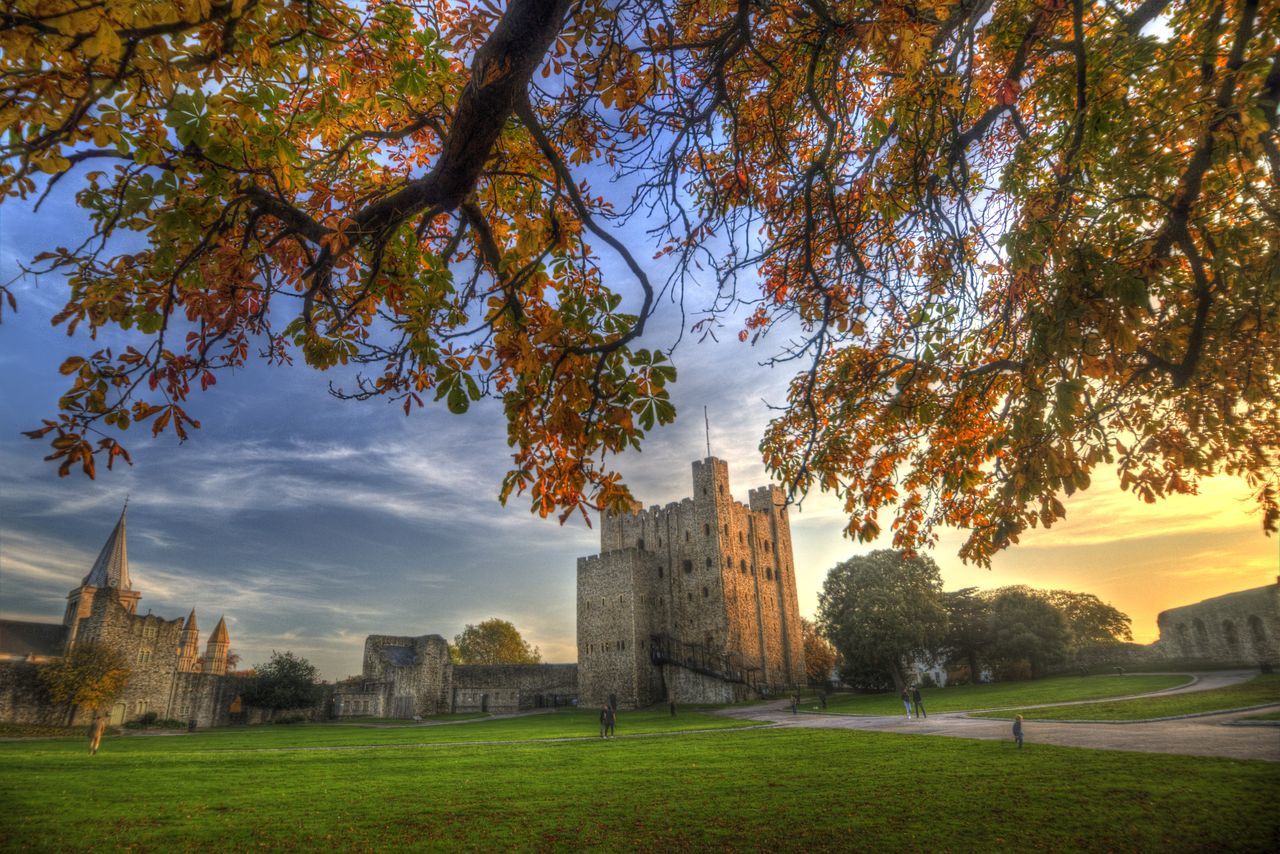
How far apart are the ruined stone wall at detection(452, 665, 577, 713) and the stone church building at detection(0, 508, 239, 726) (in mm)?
15358

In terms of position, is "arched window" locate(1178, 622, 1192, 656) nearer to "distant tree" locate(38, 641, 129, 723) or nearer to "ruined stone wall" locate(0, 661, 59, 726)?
"distant tree" locate(38, 641, 129, 723)

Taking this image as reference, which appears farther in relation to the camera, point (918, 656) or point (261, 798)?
point (918, 656)

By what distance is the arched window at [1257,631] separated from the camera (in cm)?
3478

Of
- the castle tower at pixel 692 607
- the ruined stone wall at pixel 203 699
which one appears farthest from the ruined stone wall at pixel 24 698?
the castle tower at pixel 692 607

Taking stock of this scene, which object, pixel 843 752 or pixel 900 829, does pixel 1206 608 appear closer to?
pixel 843 752

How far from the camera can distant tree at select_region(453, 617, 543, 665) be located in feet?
248

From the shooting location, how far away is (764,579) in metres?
53.0

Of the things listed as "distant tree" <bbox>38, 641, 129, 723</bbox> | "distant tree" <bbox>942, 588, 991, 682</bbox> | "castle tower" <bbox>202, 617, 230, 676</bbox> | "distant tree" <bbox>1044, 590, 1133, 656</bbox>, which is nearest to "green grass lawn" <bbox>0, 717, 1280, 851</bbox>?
"distant tree" <bbox>38, 641, 129, 723</bbox>

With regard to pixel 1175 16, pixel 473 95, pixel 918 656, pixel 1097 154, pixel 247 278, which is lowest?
pixel 918 656

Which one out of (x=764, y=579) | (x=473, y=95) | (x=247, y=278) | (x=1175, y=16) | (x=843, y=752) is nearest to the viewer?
(x=473, y=95)

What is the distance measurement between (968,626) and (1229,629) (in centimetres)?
1421

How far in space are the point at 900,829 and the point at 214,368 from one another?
8.36 meters

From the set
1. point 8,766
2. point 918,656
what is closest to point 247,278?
point 8,766

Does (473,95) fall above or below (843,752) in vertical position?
above
